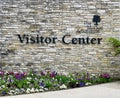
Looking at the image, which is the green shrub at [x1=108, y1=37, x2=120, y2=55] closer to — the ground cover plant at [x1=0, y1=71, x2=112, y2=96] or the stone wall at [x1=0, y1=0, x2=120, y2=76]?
the stone wall at [x1=0, y1=0, x2=120, y2=76]

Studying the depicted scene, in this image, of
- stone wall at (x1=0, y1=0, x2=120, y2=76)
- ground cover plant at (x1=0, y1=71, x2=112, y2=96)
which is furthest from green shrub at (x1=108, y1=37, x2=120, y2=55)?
ground cover plant at (x1=0, y1=71, x2=112, y2=96)

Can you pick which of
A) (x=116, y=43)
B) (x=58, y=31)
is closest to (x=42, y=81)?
(x=58, y=31)

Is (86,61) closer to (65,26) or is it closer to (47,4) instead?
(65,26)

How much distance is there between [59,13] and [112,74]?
2.57 meters

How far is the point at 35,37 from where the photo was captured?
46.1ft

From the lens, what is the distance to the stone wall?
14.0 metres

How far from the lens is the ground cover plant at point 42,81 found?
40.6 ft

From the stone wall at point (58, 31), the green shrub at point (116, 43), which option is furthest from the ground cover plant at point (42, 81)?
the green shrub at point (116, 43)

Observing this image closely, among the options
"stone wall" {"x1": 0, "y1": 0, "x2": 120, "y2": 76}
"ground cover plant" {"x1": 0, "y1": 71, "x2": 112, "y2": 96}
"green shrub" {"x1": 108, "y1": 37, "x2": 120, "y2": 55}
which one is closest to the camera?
"ground cover plant" {"x1": 0, "y1": 71, "x2": 112, "y2": 96}

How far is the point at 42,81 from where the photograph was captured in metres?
13.1

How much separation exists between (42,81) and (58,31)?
183 cm

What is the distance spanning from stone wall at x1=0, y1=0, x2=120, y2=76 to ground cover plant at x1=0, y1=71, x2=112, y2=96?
0.86 ft

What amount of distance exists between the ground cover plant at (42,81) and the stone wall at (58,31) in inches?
10.3

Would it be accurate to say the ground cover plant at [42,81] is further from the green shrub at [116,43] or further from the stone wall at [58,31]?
the green shrub at [116,43]
